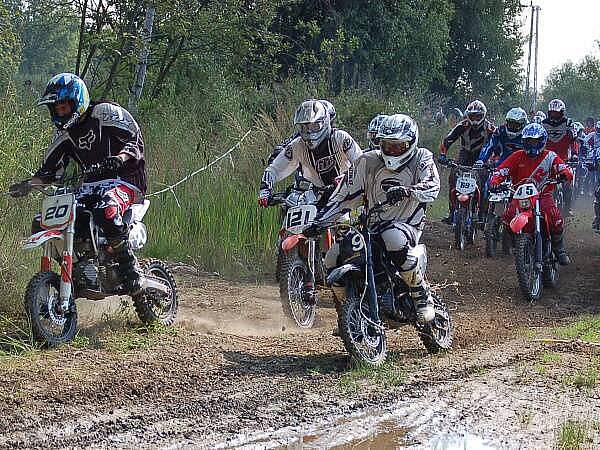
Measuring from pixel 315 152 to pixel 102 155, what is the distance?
7.89ft

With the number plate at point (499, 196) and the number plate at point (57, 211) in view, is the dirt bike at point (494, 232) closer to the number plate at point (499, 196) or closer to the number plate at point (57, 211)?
the number plate at point (499, 196)

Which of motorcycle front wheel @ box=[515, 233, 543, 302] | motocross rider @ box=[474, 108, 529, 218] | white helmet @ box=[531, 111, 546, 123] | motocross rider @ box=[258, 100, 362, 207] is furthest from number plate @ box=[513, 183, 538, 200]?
white helmet @ box=[531, 111, 546, 123]

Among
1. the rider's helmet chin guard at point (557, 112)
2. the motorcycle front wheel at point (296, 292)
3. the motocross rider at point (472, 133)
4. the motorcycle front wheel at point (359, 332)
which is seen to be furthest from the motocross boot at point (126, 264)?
the rider's helmet chin guard at point (557, 112)

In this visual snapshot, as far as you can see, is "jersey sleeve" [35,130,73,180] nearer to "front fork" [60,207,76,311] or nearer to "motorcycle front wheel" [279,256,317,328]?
"front fork" [60,207,76,311]

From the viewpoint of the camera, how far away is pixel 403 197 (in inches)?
279

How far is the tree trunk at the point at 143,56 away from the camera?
47.6ft

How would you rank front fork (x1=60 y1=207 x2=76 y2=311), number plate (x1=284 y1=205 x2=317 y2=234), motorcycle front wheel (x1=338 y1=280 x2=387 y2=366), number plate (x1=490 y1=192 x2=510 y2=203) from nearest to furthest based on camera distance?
1. motorcycle front wheel (x1=338 y1=280 x2=387 y2=366)
2. front fork (x1=60 y1=207 x2=76 y2=311)
3. number plate (x1=284 y1=205 x2=317 y2=234)
4. number plate (x1=490 y1=192 x2=510 y2=203)

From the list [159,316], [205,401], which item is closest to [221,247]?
[159,316]

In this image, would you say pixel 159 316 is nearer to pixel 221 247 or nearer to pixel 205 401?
pixel 205 401

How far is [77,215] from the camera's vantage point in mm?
7473

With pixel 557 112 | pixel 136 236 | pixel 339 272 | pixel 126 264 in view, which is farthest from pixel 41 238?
pixel 557 112

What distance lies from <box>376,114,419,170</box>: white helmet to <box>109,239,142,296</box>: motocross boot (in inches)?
87.7

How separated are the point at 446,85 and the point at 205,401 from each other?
3033 centimetres

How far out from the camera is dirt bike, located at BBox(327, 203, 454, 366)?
6.96 m
